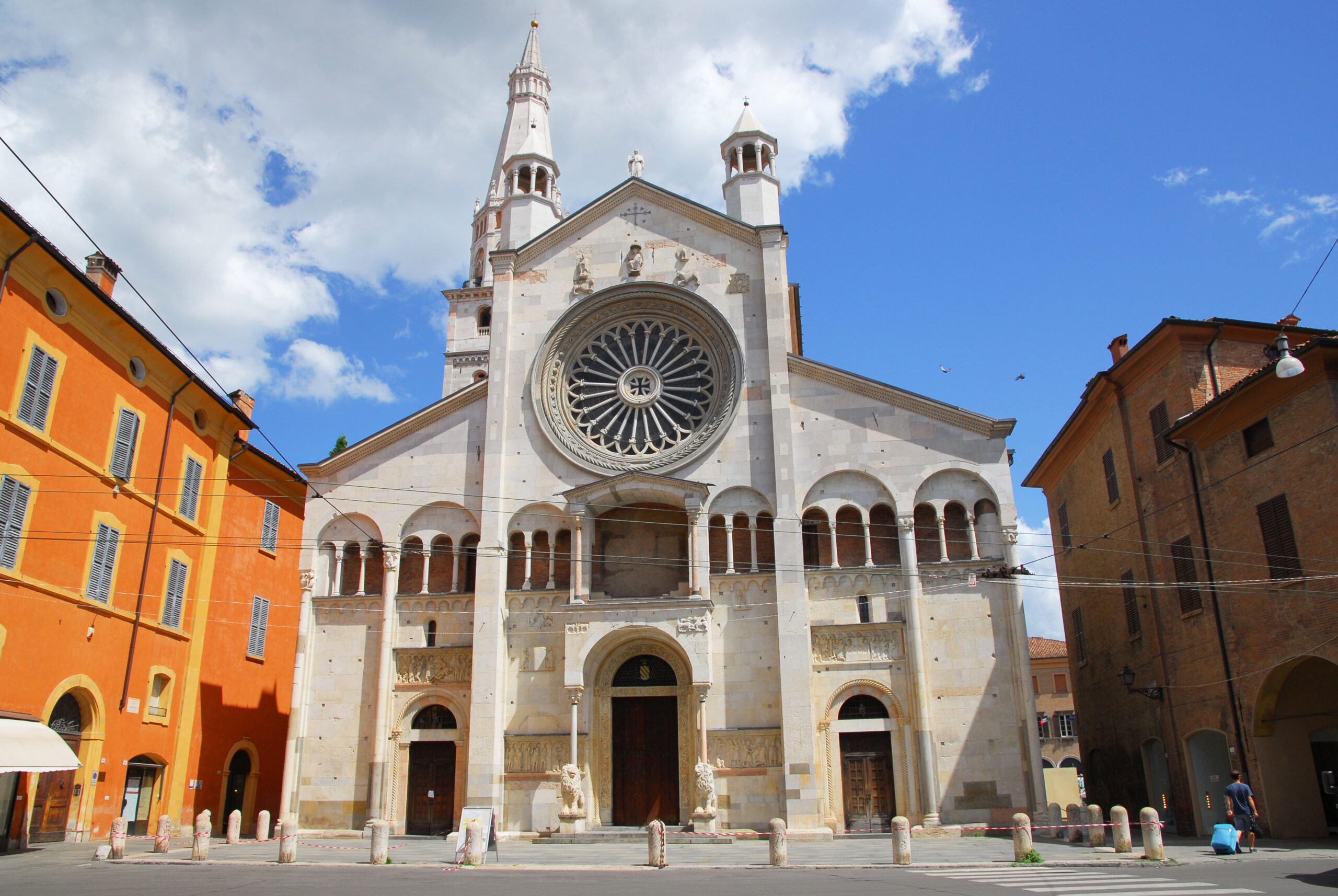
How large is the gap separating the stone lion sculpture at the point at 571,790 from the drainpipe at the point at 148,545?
10181 mm

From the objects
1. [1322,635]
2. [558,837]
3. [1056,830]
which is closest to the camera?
[1322,635]

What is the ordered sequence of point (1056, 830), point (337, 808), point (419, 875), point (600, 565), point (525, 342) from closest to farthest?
point (419, 875) < point (1056, 830) < point (337, 808) < point (600, 565) < point (525, 342)

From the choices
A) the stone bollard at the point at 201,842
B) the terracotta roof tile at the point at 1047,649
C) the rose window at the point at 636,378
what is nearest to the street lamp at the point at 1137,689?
the rose window at the point at 636,378

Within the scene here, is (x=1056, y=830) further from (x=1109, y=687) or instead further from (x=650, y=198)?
(x=650, y=198)

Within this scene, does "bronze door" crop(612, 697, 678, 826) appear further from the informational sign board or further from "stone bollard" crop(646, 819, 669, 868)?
"stone bollard" crop(646, 819, 669, 868)

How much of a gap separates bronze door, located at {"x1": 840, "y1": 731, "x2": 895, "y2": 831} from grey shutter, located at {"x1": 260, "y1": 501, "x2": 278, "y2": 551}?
18.2m

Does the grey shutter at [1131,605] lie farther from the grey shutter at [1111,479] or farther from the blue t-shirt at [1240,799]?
the blue t-shirt at [1240,799]

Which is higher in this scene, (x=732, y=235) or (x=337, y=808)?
(x=732, y=235)

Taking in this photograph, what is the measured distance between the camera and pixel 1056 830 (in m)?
20.6

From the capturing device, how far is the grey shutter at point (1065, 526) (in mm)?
29453

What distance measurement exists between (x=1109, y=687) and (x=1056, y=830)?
7086 mm

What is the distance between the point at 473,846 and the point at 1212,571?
15.7m

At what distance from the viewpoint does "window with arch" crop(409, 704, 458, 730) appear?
25.0 meters

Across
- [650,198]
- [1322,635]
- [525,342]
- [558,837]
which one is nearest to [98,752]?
[558,837]
